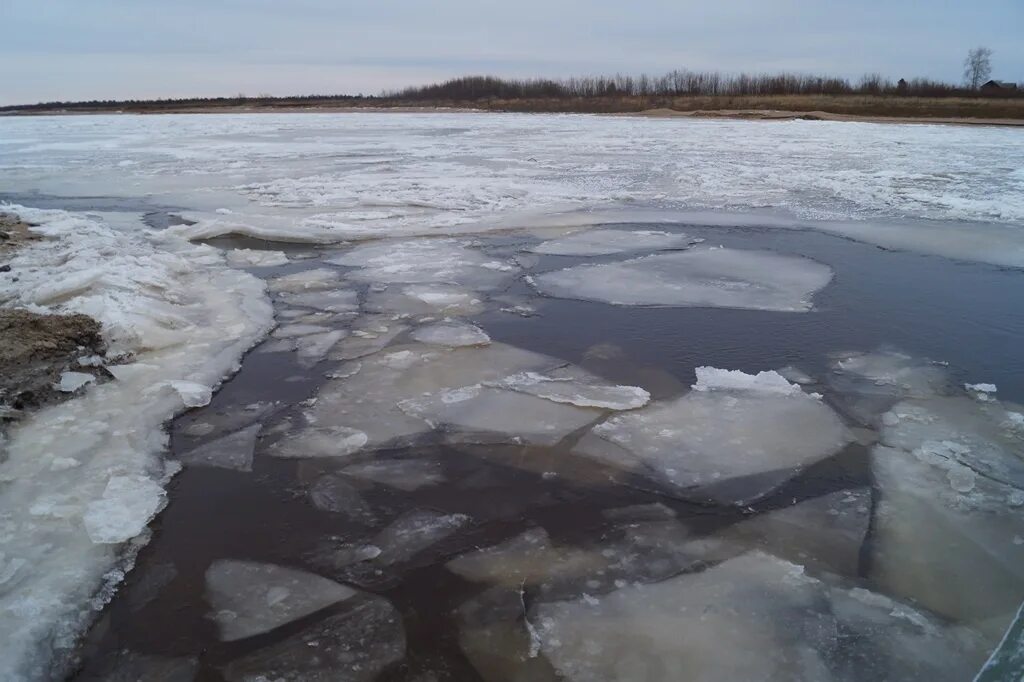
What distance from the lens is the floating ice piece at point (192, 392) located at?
327cm

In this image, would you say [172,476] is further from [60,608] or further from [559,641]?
[559,641]

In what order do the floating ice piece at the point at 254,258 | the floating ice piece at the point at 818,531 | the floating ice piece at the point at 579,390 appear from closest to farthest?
the floating ice piece at the point at 818,531 < the floating ice piece at the point at 579,390 < the floating ice piece at the point at 254,258

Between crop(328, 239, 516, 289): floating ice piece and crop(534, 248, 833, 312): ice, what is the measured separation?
48 cm

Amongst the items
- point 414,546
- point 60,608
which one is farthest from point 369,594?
point 60,608

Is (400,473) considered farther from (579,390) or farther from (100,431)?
(100,431)

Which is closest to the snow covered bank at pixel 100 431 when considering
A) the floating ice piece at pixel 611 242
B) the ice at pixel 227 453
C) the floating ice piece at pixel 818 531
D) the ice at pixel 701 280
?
the ice at pixel 227 453

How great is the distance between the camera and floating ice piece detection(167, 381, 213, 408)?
327cm

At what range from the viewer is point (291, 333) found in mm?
4207

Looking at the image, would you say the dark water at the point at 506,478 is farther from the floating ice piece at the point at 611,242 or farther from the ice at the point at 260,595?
the floating ice piece at the point at 611,242

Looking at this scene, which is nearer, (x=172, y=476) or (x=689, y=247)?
(x=172, y=476)

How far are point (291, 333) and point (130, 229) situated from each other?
4.15 metres

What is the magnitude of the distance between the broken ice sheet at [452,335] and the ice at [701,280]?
947 mm

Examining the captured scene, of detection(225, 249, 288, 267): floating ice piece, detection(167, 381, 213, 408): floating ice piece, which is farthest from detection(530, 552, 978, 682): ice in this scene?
detection(225, 249, 288, 267): floating ice piece

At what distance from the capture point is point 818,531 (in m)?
2.35
